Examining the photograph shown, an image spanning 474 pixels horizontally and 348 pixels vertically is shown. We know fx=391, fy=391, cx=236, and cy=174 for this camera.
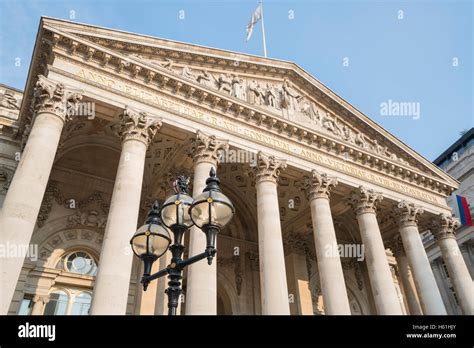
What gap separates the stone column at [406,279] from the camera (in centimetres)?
2505

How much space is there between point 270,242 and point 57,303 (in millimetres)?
9984

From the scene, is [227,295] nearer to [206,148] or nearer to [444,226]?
[206,148]

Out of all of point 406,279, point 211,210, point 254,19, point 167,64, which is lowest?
point 211,210

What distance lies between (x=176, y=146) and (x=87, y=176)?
5746 millimetres

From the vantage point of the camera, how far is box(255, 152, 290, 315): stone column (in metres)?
14.7

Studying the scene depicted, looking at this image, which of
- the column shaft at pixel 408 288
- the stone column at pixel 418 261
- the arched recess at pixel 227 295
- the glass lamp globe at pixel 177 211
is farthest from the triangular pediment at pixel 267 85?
the glass lamp globe at pixel 177 211

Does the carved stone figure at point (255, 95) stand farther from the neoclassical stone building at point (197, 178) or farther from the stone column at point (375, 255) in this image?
the stone column at point (375, 255)

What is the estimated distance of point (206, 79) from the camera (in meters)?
19.0

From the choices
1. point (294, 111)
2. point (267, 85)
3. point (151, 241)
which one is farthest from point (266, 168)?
point (151, 241)

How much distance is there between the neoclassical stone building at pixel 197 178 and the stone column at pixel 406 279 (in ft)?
0.30

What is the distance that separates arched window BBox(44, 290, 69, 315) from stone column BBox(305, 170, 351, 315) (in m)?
11.5

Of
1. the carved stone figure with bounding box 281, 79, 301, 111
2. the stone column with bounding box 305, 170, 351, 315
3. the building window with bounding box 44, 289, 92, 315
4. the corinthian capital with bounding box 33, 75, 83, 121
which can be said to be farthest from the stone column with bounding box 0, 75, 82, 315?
the stone column with bounding box 305, 170, 351, 315
